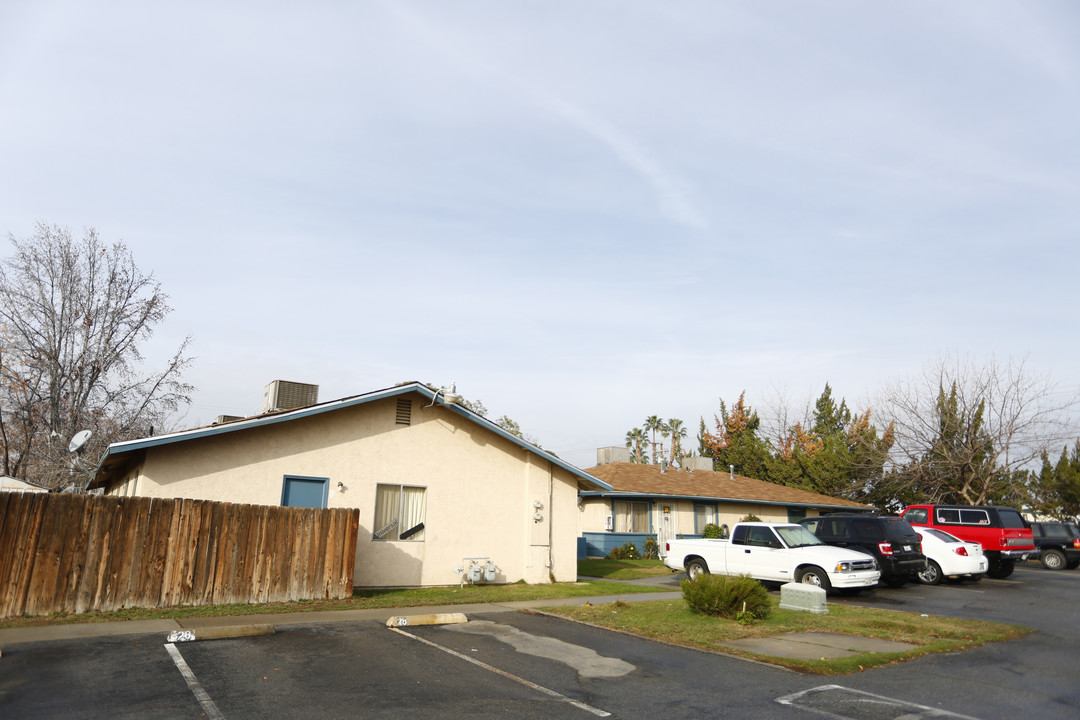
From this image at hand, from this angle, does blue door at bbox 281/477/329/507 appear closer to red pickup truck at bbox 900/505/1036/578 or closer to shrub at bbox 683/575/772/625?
shrub at bbox 683/575/772/625

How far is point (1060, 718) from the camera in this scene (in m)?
6.75

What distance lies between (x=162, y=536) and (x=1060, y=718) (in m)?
13.1

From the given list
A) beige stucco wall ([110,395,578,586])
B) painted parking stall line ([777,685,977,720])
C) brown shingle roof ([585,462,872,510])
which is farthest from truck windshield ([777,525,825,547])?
brown shingle roof ([585,462,872,510])

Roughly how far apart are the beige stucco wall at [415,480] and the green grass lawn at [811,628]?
3.93 metres

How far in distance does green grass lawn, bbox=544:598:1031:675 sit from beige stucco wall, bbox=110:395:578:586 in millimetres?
3926

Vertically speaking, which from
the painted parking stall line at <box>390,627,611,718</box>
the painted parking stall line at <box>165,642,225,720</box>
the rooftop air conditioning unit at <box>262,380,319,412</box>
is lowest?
the painted parking stall line at <box>390,627,611,718</box>

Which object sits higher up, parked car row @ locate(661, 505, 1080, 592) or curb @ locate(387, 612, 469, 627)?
parked car row @ locate(661, 505, 1080, 592)

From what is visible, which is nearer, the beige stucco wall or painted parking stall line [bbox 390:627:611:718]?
painted parking stall line [bbox 390:627:611:718]

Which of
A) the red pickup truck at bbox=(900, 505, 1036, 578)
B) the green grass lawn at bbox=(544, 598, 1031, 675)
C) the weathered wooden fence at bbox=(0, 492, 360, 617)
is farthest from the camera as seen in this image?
the red pickup truck at bbox=(900, 505, 1036, 578)

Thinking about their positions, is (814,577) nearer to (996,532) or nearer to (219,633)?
(996,532)

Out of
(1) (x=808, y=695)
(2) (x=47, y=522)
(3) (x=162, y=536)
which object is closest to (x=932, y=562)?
(1) (x=808, y=695)

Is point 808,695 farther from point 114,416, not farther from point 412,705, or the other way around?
point 114,416

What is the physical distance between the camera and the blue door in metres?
14.9

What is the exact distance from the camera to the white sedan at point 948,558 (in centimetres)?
1934
